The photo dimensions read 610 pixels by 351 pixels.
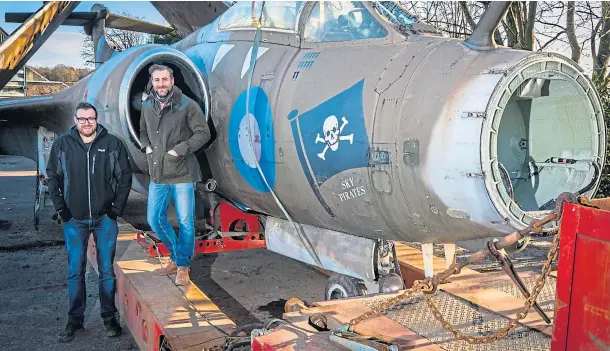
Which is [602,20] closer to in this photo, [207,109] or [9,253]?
[207,109]

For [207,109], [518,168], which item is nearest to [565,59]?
[518,168]

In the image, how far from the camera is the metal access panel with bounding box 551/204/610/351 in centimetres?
185

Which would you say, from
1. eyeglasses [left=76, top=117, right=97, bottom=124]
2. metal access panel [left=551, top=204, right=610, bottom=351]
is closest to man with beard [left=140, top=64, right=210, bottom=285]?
eyeglasses [left=76, top=117, right=97, bottom=124]

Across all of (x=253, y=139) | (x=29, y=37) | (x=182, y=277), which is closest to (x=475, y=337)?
(x=253, y=139)

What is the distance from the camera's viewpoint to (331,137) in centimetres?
346

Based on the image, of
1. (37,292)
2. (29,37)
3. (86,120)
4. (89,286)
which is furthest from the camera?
(29,37)

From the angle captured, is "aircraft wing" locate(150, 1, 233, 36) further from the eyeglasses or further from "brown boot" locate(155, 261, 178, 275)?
"brown boot" locate(155, 261, 178, 275)

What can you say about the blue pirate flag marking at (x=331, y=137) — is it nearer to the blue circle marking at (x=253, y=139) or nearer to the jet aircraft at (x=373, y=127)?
the jet aircraft at (x=373, y=127)

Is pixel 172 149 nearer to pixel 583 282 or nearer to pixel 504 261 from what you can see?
pixel 504 261

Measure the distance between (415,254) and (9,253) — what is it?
557 centimetres

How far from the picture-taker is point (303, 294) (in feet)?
19.3

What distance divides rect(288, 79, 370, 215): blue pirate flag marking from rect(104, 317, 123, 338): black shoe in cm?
229

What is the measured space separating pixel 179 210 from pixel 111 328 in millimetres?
1174

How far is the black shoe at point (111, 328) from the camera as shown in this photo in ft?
15.4
